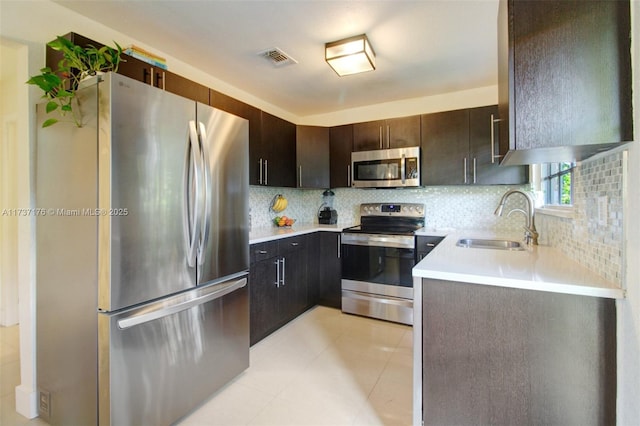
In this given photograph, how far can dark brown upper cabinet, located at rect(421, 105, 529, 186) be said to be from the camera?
9.29 ft

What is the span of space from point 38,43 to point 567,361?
9.93ft

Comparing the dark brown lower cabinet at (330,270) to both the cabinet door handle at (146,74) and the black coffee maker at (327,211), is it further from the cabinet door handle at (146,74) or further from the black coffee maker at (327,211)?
the cabinet door handle at (146,74)

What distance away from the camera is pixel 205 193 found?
65.6 inches

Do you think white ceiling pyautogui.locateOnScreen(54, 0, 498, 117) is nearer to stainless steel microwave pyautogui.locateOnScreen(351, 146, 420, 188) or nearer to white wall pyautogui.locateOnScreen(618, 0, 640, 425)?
stainless steel microwave pyautogui.locateOnScreen(351, 146, 420, 188)

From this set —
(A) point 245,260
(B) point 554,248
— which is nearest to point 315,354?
(A) point 245,260

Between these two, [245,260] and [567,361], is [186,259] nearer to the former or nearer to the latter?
[245,260]

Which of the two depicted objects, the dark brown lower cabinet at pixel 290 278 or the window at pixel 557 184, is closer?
the window at pixel 557 184

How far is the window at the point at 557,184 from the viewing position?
185 cm

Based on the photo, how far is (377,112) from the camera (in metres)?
3.69

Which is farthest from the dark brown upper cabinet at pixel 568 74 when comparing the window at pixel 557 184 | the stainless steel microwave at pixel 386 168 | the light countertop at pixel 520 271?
the stainless steel microwave at pixel 386 168

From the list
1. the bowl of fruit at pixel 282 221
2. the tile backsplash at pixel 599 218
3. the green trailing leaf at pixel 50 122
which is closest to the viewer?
the tile backsplash at pixel 599 218

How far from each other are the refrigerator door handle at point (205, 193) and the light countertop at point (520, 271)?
1.15m

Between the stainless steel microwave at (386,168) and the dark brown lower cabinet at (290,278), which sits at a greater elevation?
the stainless steel microwave at (386,168)

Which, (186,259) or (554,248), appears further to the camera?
(554,248)
